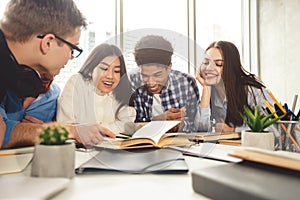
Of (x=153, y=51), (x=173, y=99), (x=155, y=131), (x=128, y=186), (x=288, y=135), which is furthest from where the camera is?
(x=173, y=99)

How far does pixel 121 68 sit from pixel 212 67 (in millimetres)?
608

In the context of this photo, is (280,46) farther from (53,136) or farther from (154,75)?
(53,136)

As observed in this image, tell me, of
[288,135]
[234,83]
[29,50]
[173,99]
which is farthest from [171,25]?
[288,135]

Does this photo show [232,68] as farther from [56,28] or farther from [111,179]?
[111,179]

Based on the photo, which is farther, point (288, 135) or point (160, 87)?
point (160, 87)

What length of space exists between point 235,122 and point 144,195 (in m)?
0.90

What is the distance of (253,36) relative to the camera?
252 cm

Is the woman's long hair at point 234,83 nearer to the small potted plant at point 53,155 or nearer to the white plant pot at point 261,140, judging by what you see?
the white plant pot at point 261,140

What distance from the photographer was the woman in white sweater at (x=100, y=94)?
1.03m

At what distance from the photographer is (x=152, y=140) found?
2.33 feet

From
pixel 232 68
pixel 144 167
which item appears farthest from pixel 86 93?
pixel 232 68

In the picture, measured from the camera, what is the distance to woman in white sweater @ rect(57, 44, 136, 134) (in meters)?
1.03

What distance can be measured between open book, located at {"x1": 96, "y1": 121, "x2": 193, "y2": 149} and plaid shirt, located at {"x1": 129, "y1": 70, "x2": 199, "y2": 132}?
26 cm

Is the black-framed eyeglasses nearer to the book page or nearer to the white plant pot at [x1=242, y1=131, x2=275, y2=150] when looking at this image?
the book page
